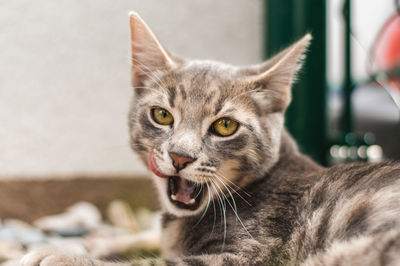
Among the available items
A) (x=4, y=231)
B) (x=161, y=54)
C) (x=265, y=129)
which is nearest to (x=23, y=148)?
(x=4, y=231)

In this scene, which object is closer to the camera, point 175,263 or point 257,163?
point 175,263

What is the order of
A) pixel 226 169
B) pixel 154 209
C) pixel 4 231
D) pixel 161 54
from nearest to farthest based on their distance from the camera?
pixel 226 169, pixel 161 54, pixel 4 231, pixel 154 209

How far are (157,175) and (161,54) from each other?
0.41 m

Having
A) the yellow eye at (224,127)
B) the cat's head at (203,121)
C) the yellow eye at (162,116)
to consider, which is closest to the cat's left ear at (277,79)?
the cat's head at (203,121)

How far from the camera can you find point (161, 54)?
4.47 feet

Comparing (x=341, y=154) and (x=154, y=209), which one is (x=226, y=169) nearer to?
(x=154, y=209)

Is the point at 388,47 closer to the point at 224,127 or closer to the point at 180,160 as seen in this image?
the point at 224,127

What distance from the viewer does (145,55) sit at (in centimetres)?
139

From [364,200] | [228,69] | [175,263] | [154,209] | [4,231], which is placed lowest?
[154,209]

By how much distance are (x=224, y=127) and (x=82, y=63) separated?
1247 mm

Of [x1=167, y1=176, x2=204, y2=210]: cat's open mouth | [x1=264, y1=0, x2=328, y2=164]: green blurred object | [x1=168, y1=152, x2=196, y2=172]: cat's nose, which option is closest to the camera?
[x1=168, y1=152, x2=196, y2=172]: cat's nose

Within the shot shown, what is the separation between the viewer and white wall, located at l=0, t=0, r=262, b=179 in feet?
6.67

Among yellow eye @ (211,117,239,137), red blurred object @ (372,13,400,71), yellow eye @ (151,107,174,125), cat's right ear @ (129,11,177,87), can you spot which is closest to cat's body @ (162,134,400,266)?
yellow eye @ (211,117,239,137)

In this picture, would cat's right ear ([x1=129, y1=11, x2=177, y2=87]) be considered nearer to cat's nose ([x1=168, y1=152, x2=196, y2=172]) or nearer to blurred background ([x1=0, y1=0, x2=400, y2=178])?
cat's nose ([x1=168, y1=152, x2=196, y2=172])
